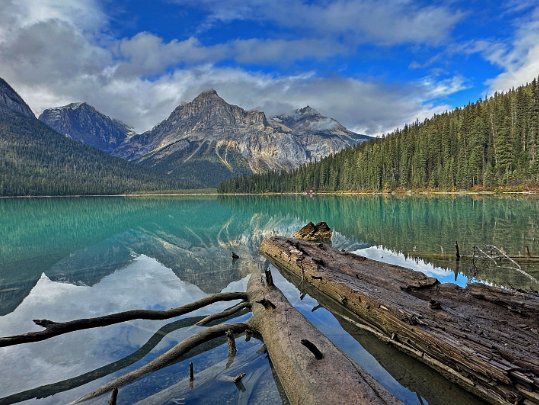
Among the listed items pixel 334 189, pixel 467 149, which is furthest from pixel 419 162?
pixel 334 189

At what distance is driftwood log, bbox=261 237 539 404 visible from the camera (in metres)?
6.84

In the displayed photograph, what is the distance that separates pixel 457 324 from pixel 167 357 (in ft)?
24.9

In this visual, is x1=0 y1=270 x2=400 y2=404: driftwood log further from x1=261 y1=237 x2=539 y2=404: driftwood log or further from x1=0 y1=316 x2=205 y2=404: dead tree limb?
x1=261 y1=237 x2=539 y2=404: driftwood log

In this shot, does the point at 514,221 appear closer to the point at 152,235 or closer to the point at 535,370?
the point at 535,370

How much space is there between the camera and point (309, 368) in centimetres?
727

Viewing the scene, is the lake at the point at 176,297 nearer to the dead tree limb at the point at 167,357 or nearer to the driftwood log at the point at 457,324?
the dead tree limb at the point at 167,357

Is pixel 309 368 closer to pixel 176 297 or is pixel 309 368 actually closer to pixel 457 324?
pixel 457 324

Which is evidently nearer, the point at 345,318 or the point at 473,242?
the point at 345,318

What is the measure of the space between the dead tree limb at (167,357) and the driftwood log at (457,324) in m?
4.54

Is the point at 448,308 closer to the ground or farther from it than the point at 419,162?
closer to the ground

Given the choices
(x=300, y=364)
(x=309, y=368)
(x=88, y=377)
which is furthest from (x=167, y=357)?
(x=309, y=368)

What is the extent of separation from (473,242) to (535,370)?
947 inches

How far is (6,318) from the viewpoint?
46.0 ft

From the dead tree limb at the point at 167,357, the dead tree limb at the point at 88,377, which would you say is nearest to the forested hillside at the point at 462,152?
the dead tree limb at the point at 167,357
